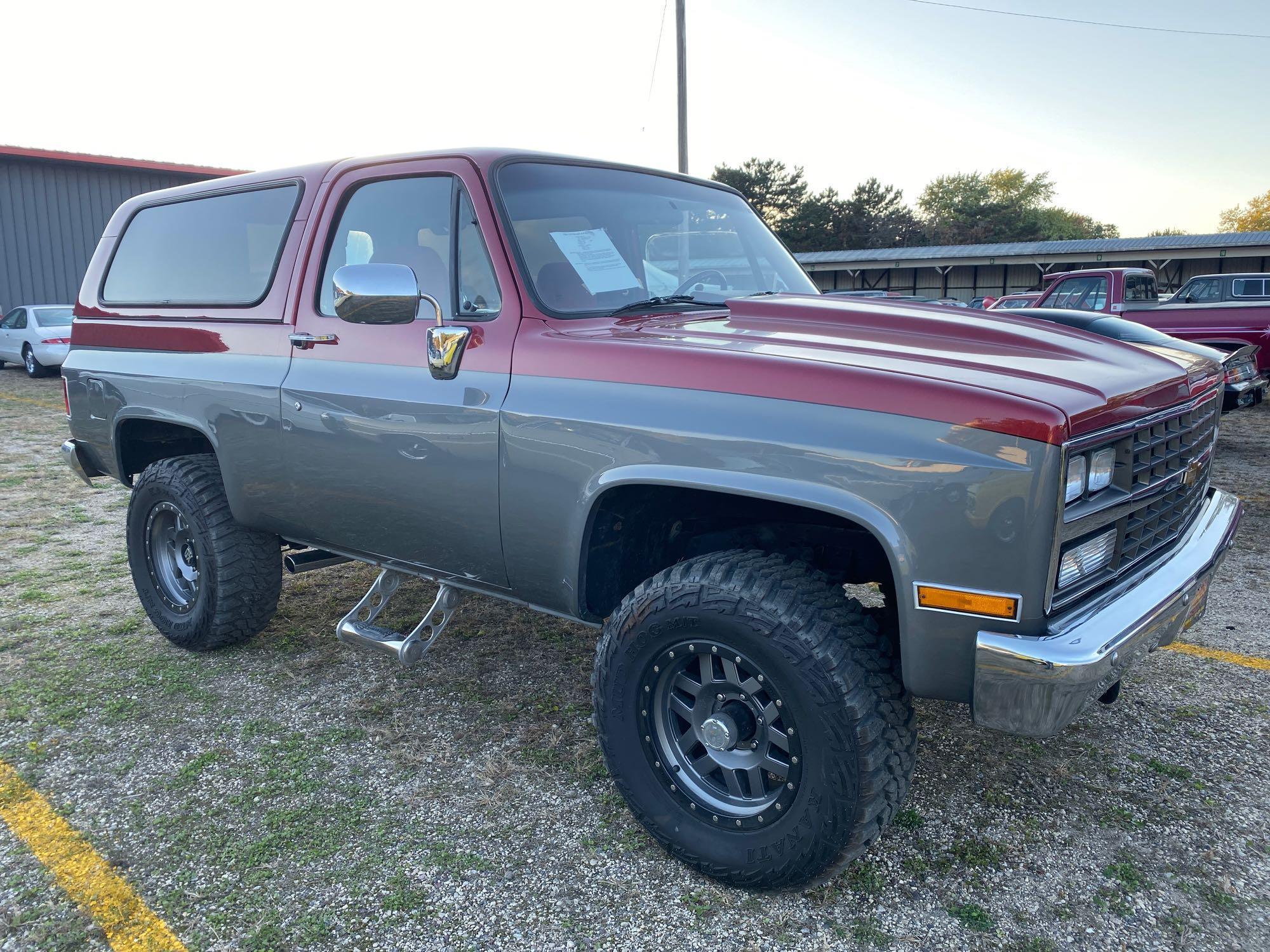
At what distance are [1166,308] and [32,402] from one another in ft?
55.6

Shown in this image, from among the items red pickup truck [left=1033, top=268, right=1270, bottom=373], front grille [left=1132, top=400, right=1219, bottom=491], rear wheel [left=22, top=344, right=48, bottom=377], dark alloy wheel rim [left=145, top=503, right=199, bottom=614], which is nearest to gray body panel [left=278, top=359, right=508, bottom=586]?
dark alloy wheel rim [left=145, top=503, right=199, bottom=614]

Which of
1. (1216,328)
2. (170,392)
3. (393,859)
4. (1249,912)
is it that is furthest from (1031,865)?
(1216,328)

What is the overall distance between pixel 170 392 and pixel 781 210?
210 ft

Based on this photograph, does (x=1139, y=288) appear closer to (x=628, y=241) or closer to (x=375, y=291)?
(x=628, y=241)

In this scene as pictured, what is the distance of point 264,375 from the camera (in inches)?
139

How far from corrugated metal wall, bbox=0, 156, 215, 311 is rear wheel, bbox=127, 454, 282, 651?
21.7 m

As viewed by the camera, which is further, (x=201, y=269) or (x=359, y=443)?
(x=201, y=269)

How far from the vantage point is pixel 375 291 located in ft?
9.03

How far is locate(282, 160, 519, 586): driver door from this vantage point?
2881 millimetres

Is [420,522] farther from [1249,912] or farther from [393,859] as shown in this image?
[1249,912]

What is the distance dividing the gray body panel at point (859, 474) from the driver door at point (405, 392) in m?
0.29

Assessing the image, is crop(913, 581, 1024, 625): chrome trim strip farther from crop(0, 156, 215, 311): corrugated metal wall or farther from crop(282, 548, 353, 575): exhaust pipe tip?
crop(0, 156, 215, 311): corrugated metal wall

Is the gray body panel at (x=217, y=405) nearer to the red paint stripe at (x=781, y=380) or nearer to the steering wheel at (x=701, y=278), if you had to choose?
the red paint stripe at (x=781, y=380)

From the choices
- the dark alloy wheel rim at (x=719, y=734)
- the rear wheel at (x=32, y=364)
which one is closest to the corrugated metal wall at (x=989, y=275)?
the rear wheel at (x=32, y=364)
